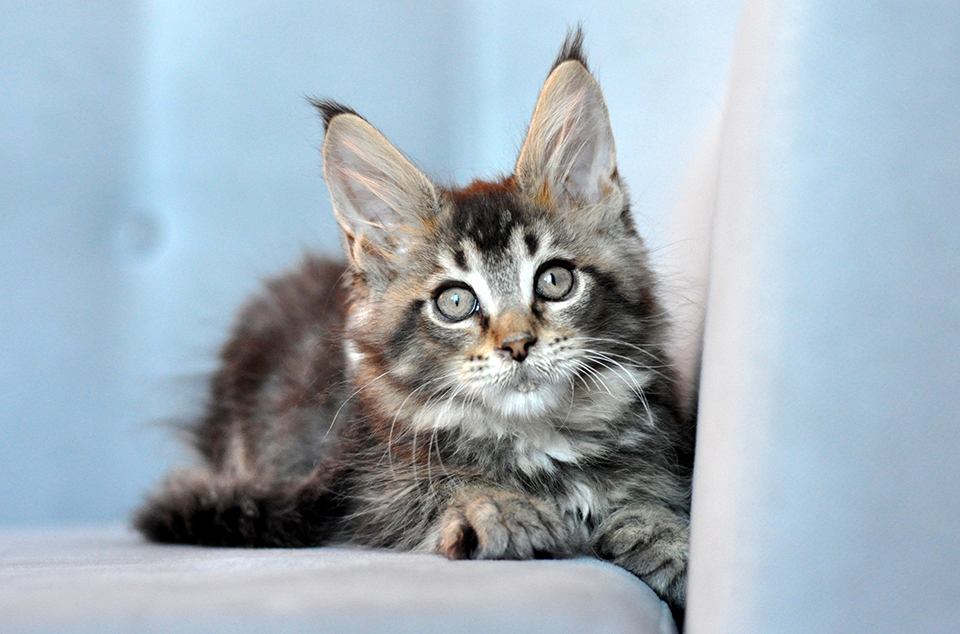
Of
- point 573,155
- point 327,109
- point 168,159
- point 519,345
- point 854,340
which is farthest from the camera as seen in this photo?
point 168,159

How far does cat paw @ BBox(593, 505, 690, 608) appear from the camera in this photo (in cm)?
115

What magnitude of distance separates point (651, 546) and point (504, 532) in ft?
0.72

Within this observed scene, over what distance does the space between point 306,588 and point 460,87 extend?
2491 millimetres

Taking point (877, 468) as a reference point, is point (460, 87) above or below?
above

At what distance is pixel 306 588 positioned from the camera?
901 millimetres

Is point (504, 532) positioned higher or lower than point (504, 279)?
lower

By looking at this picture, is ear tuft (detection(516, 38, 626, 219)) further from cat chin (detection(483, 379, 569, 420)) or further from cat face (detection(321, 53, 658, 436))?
cat chin (detection(483, 379, 569, 420))

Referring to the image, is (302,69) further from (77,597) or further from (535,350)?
(77,597)

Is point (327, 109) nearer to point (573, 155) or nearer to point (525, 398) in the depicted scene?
point (573, 155)

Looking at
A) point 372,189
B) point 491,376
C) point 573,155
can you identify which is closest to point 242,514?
point 491,376

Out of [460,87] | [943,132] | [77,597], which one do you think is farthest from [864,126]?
[460,87]

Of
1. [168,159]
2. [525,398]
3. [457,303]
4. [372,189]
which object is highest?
[168,159]

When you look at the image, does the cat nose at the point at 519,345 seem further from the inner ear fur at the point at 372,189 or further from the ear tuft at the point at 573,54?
the ear tuft at the point at 573,54

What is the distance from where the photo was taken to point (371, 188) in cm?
162
